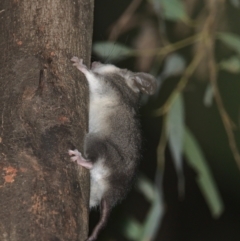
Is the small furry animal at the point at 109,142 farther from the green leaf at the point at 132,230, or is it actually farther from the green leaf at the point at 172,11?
the green leaf at the point at 132,230

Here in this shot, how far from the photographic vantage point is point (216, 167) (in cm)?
632

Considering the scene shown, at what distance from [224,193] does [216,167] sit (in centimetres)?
73

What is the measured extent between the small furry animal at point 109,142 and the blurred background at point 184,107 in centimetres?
39

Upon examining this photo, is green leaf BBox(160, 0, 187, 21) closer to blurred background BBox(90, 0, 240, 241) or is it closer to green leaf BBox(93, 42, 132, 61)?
blurred background BBox(90, 0, 240, 241)

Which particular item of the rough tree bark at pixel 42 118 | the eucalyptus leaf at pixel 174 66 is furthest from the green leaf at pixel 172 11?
the rough tree bark at pixel 42 118

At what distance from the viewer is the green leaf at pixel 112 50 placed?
4465 millimetres

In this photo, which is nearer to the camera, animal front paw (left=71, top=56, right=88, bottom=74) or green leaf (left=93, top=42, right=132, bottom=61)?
animal front paw (left=71, top=56, right=88, bottom=74)

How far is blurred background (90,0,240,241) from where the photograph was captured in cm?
448

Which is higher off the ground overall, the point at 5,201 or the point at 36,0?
the point at 36,0

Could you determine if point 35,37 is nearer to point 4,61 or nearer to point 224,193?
point 4,61

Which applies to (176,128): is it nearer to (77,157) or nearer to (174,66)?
(174,66)

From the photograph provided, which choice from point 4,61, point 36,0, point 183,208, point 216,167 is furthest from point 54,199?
point 183,208

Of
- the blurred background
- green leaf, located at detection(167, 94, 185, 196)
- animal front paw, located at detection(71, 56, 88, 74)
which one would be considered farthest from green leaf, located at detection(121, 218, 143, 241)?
animal front paw, located at detection(71, 56, 88, 74)

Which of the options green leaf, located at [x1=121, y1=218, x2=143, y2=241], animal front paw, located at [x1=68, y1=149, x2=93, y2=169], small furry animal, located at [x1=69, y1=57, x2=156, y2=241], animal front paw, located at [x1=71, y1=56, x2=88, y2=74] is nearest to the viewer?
animal front paw, located at [x1=68, y1=149, x2=93, y2=169]
